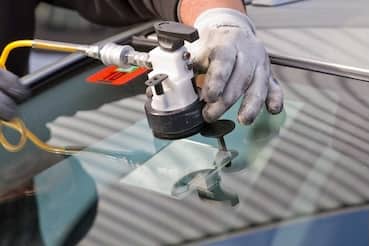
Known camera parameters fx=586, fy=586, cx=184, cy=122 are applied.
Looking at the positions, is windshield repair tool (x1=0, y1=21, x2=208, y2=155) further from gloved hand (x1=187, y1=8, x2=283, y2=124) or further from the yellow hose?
the yellow hose

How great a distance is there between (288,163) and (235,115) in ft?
0.41

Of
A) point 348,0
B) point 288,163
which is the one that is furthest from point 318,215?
point 348,0

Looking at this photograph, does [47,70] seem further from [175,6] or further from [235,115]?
[235,115]

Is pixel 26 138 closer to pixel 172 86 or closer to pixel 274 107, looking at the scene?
pixel 172 86

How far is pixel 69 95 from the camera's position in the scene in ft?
3.80

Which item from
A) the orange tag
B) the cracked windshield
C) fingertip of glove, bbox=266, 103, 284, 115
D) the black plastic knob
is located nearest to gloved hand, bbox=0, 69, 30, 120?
the cracked windshield

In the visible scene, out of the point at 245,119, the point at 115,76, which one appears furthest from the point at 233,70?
the point at 115,76

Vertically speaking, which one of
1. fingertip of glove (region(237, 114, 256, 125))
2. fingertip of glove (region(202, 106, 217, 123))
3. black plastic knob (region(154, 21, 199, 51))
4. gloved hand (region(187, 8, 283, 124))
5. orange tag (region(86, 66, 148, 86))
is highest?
black plastic knob (region(154, 21, 199, 51))

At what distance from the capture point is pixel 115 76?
1188 mm

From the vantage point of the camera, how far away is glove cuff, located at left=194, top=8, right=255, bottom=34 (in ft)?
3.25

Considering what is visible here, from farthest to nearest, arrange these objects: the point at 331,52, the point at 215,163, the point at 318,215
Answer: the point at 331,52 < the point at 215,163 < the point at 318,215

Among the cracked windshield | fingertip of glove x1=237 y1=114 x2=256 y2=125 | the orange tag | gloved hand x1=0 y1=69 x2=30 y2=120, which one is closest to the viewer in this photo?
the cracked windshield

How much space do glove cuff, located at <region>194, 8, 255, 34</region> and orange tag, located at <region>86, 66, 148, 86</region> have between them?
7.2 inches

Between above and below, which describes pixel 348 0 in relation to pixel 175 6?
below
